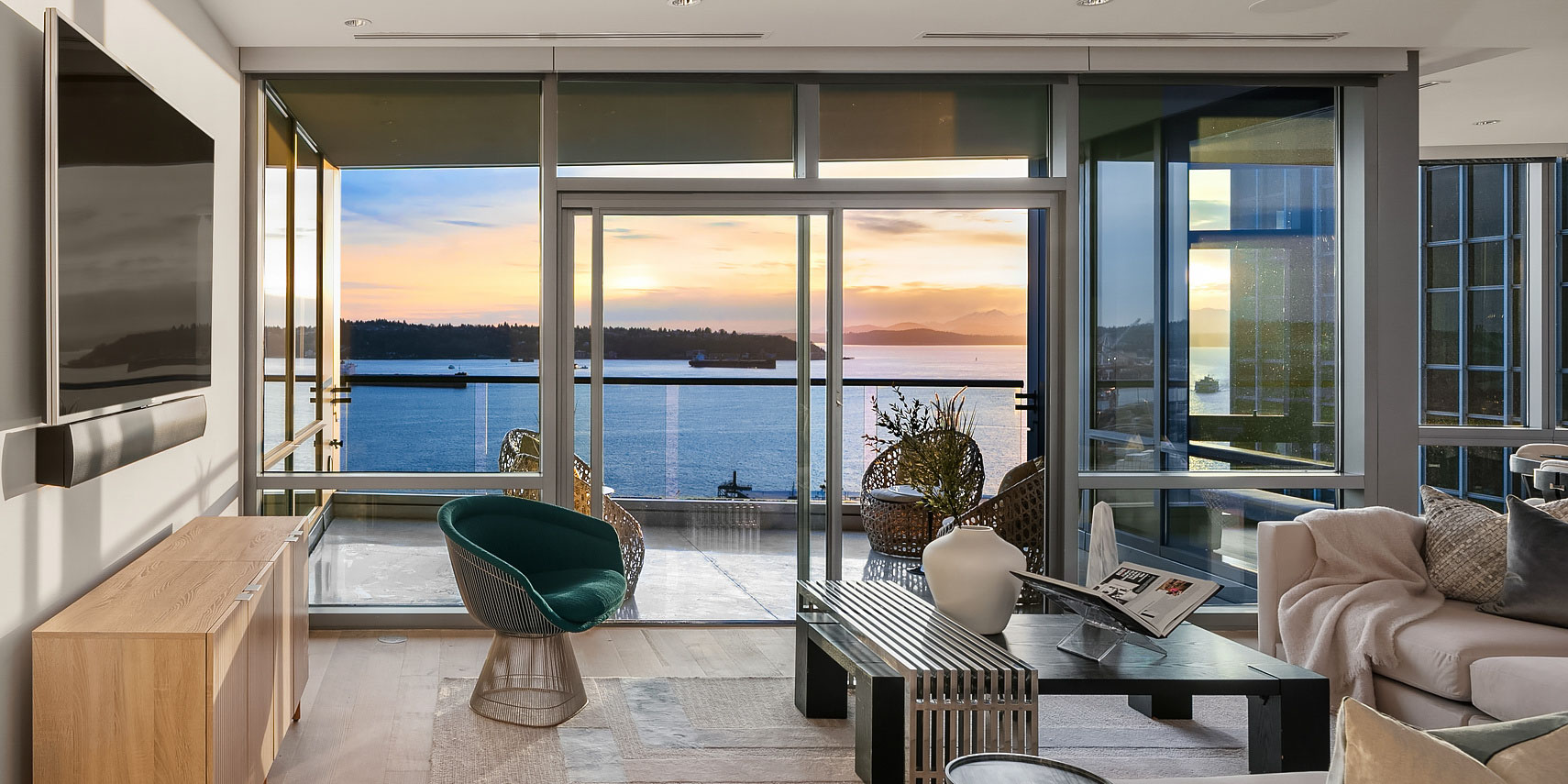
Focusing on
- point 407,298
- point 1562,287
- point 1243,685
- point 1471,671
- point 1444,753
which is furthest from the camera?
point 1562,287

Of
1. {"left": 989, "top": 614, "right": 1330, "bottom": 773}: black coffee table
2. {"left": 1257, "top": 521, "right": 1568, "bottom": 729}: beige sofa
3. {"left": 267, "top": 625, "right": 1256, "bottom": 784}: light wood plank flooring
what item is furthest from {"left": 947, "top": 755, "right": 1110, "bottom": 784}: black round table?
{"left": 267, "top": 625, "right": 1256, "bottom": 784}: light wood plank flooring

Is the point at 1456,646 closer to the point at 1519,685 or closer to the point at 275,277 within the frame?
the point at 1519,685

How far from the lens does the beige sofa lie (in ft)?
9.23

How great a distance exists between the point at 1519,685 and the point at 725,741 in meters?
2.23

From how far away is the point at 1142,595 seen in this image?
10.1 ft

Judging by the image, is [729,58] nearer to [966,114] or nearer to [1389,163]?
[966,114]

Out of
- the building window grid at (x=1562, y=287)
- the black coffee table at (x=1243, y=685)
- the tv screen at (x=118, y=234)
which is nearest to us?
the tv screen at (x=118, y=234)

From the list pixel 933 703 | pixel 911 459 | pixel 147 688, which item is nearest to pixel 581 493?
pixel 911 459

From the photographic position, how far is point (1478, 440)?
6.11 meters

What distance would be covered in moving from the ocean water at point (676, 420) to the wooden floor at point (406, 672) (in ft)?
2.23

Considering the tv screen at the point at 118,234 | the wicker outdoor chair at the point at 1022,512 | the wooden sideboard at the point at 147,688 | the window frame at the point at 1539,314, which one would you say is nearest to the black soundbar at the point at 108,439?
the tv screen at the point at 118,234

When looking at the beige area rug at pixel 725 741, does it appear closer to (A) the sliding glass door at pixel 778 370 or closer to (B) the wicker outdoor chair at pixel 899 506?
(A) the sliding glass door at pixel 778 370

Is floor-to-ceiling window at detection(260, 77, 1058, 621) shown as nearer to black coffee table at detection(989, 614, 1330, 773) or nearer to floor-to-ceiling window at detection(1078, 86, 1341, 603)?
floor-to-ceiling window at detection(1078, 86, 1341, 603)

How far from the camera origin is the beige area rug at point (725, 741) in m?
3.03
